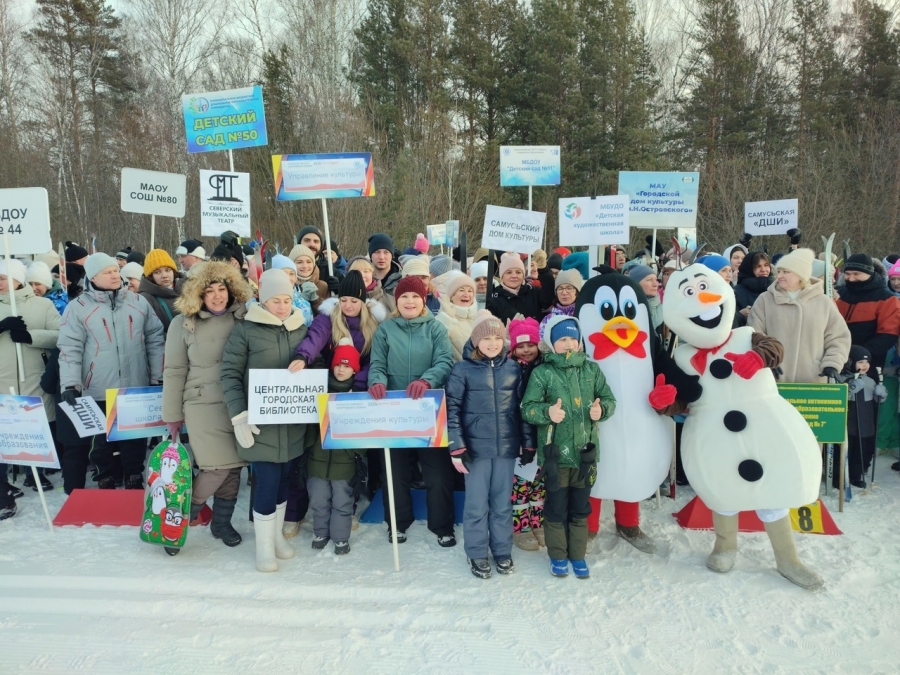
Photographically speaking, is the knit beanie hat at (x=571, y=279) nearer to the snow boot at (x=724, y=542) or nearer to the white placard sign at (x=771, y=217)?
the snow boot at (x=724, y=542)

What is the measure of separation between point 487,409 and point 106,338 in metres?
3.23

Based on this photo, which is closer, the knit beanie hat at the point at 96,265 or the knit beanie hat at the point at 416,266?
the knit beanie hat at the point at 96,265

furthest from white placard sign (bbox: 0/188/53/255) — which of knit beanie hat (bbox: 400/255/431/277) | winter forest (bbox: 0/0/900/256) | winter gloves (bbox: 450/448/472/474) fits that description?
winter forest (bbox: 0/0/900/256)

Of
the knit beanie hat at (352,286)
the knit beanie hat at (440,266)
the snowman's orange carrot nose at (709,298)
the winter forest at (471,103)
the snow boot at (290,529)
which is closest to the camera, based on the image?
the snowman's orange carrot nose at (709,298)

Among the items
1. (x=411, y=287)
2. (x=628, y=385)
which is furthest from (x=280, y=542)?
(x=628, y=385)

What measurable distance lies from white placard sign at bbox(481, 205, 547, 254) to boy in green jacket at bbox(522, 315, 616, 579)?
2.64m

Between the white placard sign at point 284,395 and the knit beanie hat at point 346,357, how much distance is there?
5.3 inches

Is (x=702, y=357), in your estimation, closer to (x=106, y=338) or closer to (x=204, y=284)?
(x=204, y=284)

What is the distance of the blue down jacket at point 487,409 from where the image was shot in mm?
3992

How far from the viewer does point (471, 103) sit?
2291 cm

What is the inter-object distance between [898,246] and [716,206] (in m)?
5.60

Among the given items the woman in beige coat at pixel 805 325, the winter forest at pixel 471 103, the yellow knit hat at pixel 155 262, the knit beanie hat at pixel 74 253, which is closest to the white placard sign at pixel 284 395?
the yellow knit hat at pixel 155 262

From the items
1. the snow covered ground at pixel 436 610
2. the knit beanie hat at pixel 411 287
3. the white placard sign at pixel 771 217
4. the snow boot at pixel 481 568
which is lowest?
the snow covered ground at pixel 436 610

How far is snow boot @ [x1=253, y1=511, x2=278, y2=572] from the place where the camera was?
406 centimetres
